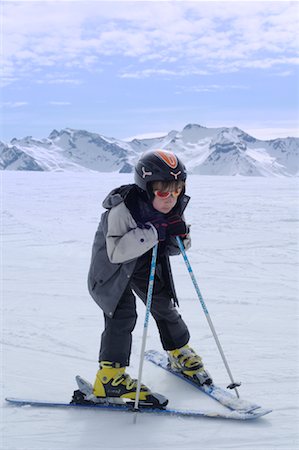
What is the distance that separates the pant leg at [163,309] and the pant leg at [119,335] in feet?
0.47

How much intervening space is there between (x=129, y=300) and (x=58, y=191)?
59.7 feet

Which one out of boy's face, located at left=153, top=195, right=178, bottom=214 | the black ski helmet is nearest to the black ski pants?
boy's face, located at left=153, top=195, right=178, bottom=214

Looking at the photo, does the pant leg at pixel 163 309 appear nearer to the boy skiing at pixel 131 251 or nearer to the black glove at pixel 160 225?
the boy skiing at pixel 131 251

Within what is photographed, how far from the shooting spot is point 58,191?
21375 millimetres

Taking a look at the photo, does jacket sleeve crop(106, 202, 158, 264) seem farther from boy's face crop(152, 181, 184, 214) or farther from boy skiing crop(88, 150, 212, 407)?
boy's face crop(152, 181, 184, 214)

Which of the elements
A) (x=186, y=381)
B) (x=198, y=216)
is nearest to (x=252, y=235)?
(x=198, y=216)

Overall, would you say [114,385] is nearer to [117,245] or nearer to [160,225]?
[117,245]

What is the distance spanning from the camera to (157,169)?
3.39 m

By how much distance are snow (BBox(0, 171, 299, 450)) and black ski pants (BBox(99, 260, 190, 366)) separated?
33 cm

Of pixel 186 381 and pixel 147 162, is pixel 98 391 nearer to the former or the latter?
pixel 186 381

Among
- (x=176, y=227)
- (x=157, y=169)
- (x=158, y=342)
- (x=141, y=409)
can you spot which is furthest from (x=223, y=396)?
(x=157, y=169)

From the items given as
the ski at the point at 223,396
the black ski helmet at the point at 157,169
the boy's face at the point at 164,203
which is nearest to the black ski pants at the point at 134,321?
the ski at the point at 223,396

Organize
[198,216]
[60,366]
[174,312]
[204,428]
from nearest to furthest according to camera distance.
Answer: [204,428] → [174,312] → [60,366] → [198,216]

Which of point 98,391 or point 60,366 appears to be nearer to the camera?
point 98,391
